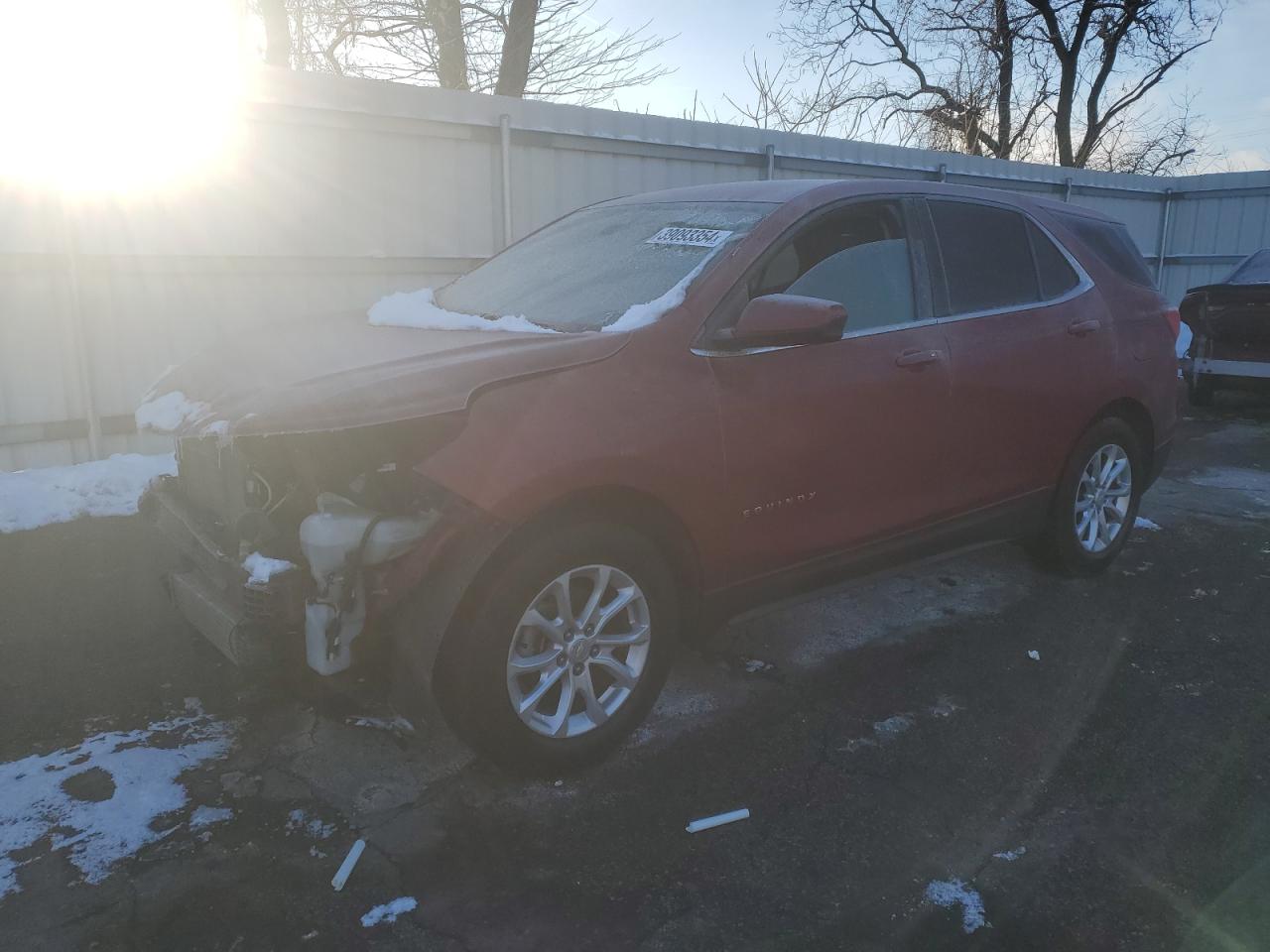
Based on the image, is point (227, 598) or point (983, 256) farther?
point (983, 256)

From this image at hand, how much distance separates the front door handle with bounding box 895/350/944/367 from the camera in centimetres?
365

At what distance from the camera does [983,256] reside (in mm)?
4141

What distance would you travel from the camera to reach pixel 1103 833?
2754 millimetres

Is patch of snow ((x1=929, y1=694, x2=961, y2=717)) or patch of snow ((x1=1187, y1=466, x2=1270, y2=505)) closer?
patch of snow ((x1=929, y1=694, x2=961, y2=717))

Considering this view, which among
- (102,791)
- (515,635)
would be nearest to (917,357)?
(515,635)

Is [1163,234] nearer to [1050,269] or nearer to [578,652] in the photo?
[1050,269]

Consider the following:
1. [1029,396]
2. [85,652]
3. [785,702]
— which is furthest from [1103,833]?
[85,652]

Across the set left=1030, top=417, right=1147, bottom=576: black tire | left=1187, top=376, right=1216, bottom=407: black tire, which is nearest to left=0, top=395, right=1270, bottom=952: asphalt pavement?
left=1030, top=417, right=1147, bottom=576: black tire

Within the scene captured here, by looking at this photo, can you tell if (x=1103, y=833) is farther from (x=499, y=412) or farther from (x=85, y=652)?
(x=85, y=652)

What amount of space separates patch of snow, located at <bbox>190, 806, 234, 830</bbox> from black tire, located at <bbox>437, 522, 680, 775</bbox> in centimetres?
72

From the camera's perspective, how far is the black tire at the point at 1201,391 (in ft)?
33.1

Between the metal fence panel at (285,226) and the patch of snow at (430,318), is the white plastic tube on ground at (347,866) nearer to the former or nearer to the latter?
the patch of snow at (430,318)

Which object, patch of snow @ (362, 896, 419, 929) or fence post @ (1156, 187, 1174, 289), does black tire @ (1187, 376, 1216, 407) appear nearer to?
fence post @ (1156, 187, 1174, 289)

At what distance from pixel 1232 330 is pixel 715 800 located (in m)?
9.02
